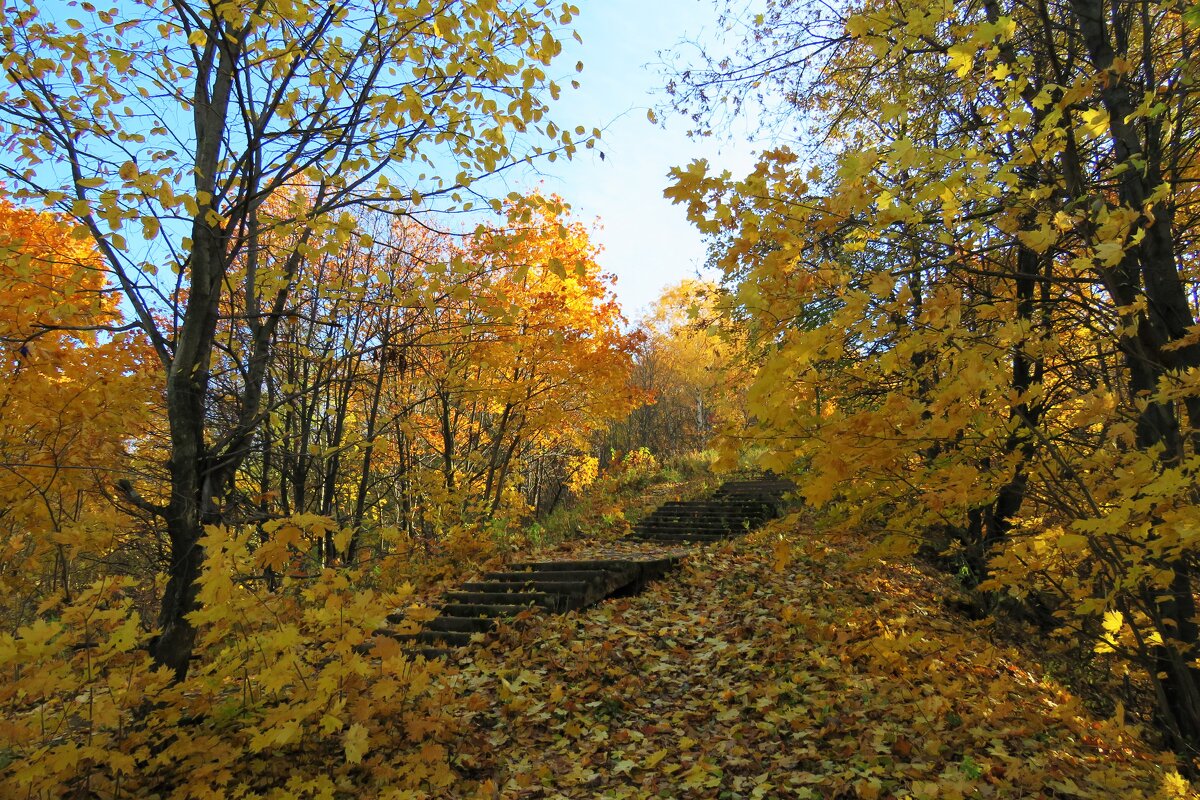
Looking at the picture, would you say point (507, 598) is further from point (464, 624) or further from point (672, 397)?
point (672, 397)

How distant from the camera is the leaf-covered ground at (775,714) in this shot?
327cm

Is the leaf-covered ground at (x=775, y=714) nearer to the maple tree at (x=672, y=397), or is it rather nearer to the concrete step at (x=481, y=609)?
the concrete step at (x=481, y=609)

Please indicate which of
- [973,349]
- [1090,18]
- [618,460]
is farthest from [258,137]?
[618,460]

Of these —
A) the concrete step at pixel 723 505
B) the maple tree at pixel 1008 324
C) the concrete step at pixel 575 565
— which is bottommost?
the concrete step at pixel 575 565

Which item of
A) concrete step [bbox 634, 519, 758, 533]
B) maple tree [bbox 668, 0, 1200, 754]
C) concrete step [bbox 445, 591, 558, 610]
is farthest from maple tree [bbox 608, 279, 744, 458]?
maple tree [bbox 668, 0, 1200, 754]

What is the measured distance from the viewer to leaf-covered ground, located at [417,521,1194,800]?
3270mm

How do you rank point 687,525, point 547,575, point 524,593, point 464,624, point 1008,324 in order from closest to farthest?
point 1008,324
point 464,624
point 524,593
point 547,575
point 687,525

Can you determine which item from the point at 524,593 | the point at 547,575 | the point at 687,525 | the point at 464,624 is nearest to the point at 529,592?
the point at 524,593

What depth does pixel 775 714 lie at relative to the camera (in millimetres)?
4055

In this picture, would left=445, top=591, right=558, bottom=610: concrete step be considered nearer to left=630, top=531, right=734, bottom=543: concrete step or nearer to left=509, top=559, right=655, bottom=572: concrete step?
left=509, top=559, right=655, bottom=572: concrete step

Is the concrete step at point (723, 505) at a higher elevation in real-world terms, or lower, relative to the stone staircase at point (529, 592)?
higher

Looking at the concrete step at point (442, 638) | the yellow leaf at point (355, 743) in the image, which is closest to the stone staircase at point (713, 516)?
the concrete step at point (442, 638)

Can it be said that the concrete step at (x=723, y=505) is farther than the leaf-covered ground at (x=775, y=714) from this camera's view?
Yes

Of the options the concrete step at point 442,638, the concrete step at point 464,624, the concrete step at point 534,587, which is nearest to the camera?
the concrete step at point 442,638
